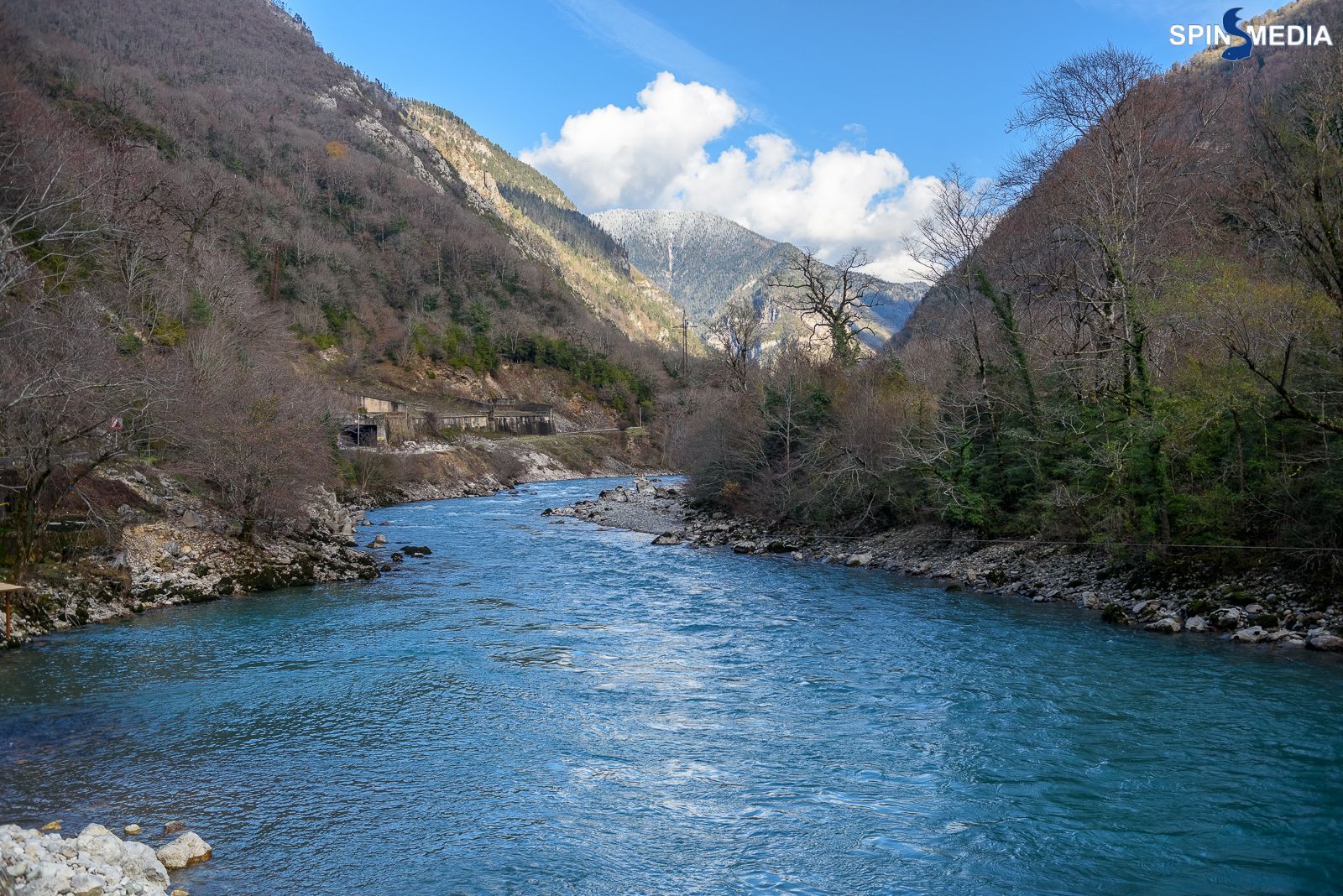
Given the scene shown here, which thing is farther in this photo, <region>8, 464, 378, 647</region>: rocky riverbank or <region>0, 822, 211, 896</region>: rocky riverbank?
<region>8, 464, 378, 647</region>: rocky riverbank

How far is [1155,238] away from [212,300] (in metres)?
45.6

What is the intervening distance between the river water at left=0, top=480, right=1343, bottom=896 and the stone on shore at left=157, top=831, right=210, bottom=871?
0.84 ft

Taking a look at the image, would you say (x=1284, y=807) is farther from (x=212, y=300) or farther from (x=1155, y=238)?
(x=212, y=300)

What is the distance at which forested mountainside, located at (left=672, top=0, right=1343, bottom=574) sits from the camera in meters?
16.6

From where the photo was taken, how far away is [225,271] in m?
48.6

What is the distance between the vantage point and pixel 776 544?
34.1 meters

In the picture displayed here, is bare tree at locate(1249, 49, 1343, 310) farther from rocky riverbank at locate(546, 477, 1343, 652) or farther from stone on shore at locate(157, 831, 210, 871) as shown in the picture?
stone on shore at locate(157, 831, 210, 871)

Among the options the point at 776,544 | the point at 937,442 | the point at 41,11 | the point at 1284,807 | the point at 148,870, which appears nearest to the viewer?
the point at 148,870

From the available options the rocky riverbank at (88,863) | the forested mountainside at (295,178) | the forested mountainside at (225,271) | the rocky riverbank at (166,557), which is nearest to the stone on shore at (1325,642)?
the rocky riverbank at (88,863)

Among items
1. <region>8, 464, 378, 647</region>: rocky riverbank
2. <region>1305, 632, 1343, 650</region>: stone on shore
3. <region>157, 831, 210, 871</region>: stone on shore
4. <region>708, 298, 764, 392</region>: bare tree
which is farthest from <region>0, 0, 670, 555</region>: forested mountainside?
<region>1305, 632, 1343, 650</region>: stone on shore

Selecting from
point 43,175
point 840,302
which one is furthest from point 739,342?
point 43,175

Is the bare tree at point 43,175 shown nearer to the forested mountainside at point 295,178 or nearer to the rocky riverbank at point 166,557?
the forested mountainside at point 295,178

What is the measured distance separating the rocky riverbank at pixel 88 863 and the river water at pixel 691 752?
0.41 m

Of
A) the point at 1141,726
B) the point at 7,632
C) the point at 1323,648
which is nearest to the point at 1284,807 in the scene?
the point at 1141,726
